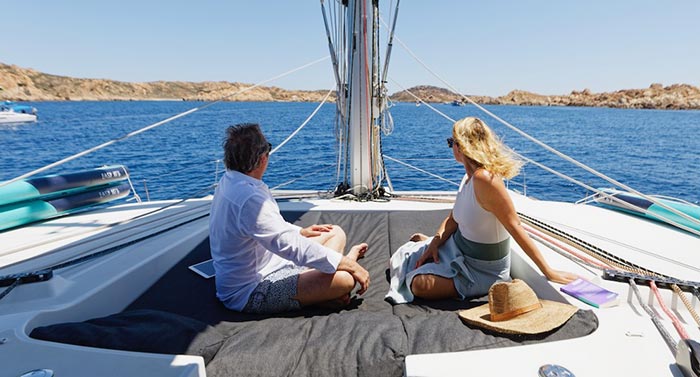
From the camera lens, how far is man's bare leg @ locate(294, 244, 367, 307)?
172 cm

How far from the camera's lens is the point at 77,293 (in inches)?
65.8

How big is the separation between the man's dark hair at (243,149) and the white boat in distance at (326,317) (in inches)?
26.1

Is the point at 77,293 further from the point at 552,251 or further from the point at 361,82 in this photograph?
the point at 361,82

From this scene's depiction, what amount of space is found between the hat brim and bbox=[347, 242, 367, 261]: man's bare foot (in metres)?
0.85

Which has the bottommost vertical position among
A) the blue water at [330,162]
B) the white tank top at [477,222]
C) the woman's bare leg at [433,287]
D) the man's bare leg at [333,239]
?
the blue water at [330,162]

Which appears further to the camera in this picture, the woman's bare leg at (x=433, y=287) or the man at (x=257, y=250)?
the woman's bare leg at (x=433, y=287)

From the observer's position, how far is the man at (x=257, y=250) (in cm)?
159

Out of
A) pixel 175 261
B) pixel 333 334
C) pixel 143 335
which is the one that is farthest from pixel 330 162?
pixel 143 335

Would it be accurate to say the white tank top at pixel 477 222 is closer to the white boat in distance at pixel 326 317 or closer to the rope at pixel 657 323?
the white boat in distance at pixel 326 317

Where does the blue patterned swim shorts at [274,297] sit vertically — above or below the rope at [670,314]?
below

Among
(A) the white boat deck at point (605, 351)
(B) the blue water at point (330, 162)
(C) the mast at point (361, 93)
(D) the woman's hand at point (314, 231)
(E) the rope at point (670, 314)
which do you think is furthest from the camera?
(B) the blue water at point (330, 162)

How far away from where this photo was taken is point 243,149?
65.5 inches

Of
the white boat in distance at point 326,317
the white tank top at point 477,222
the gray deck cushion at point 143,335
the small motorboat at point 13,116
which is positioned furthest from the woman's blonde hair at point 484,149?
the small motorboat at point 13,116

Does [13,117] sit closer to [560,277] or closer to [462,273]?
[462,273]
